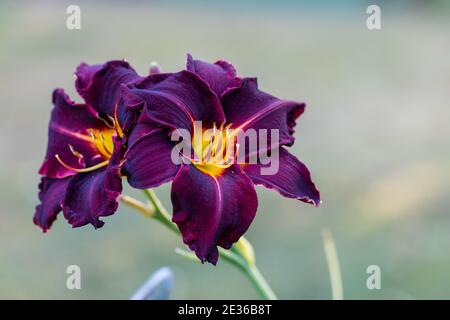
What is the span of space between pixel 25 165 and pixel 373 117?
54.1 inches

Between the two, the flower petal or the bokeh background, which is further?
the bokeh background

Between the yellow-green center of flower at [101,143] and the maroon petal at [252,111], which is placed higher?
the maroon petal at [252,111]

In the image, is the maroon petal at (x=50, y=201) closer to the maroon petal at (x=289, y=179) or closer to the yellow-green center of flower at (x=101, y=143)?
the yellow-green center of flower at (x=101, y=143)

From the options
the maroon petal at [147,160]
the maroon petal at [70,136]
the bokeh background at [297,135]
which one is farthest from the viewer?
the bokeh background at [297,135]

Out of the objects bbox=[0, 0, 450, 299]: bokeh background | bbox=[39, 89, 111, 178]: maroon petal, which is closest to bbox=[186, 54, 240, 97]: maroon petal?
bbox=[39, 89, 111, 178]: maroon petal

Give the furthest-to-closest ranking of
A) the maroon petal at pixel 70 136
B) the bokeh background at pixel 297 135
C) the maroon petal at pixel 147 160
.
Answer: the bokeh background at pixel 297 135, the maroon petal at pixel 70 136, the maroon petal at pixel 147 160

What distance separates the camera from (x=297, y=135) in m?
2.64

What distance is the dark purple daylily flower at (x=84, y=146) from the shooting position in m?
0.56

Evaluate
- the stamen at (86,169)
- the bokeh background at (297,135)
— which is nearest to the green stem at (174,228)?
the stamen at (86,169)

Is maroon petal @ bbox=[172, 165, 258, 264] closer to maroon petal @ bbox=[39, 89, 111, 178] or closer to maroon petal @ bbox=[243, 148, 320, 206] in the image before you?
maroon petal @ bbox=[243, 148, 320, 206]

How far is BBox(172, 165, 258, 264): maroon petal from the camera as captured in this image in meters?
0.52

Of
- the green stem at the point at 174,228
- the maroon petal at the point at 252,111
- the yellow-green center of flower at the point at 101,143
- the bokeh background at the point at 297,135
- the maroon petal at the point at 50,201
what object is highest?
the maroon petal at the point at 252,111
